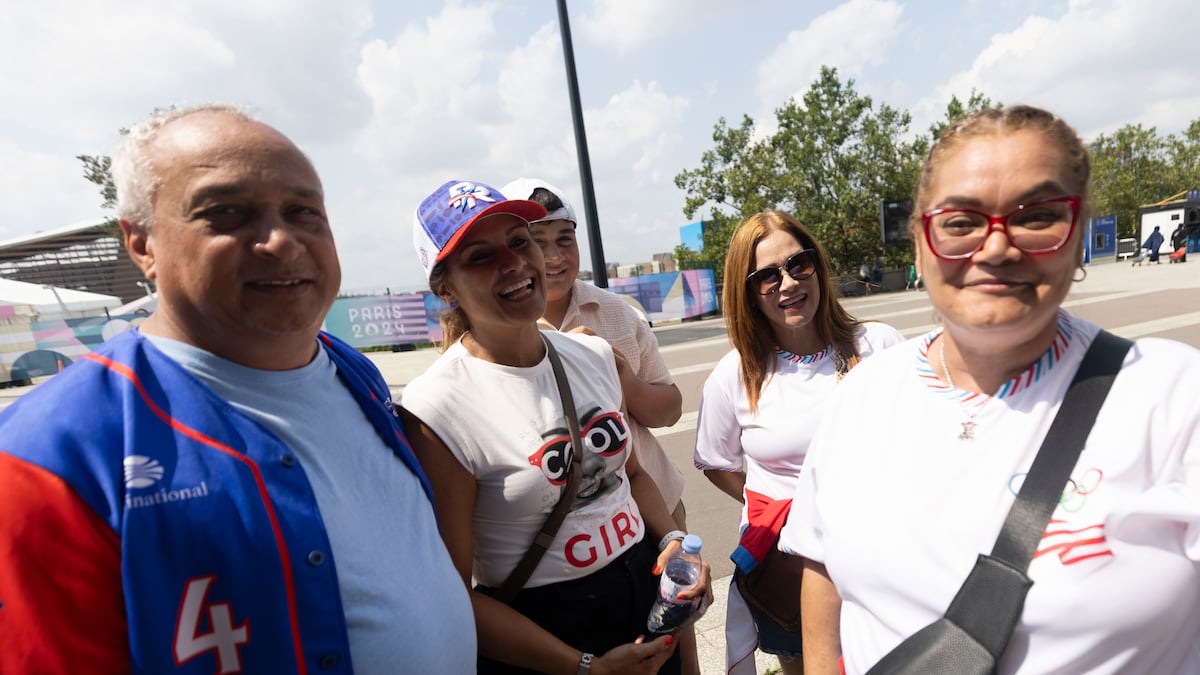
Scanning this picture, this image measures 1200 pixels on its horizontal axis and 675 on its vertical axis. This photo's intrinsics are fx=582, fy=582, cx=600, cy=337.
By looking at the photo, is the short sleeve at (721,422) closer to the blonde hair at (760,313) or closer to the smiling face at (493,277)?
the blonde hair at (760,313)

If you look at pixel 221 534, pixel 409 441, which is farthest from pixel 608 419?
pixel 221 534

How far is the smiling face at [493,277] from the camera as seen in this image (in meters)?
1.73

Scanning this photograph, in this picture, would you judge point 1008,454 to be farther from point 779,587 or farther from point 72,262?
point 72,262

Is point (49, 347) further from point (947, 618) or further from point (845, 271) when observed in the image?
point (845, 271)

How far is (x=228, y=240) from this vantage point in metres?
1.17

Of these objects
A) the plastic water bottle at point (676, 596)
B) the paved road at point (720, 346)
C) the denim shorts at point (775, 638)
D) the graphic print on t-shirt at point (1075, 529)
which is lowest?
the paved road at point (720, 346)

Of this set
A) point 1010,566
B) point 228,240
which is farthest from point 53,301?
point 1010,566

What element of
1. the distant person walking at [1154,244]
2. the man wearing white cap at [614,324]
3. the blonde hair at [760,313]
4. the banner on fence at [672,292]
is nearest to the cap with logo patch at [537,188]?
the man wearing white cap at [614,324]

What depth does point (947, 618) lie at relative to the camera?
42.5 inches

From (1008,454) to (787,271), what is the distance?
4.31 ft

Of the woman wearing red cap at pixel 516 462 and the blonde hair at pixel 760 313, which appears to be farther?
the blonde hair at pixel 760 313

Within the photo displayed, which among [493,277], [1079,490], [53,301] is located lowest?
[1079,490]

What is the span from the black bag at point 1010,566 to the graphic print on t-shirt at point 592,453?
2.96 feet

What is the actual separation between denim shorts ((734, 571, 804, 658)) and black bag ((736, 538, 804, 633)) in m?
0.04
